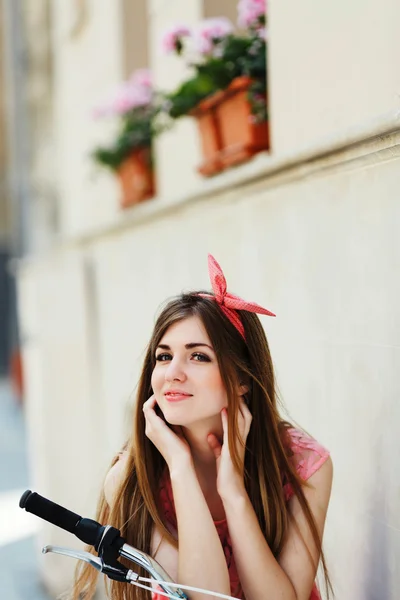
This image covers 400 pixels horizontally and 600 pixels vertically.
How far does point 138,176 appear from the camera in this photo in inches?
215

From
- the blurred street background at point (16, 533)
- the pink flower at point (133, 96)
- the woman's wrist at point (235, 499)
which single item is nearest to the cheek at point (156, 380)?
the woman's wrist at point (235, 499)

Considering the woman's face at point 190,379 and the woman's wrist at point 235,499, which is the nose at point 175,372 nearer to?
the woman's face at point 190,379

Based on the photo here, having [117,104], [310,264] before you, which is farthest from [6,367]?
[310,264]

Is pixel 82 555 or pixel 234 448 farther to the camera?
pixel 234 448

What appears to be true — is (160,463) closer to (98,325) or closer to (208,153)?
(208,153)

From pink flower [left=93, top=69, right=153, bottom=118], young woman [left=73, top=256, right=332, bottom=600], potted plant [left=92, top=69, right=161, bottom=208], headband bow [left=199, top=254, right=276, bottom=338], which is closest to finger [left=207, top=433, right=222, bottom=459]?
young woman [left=73, top=256, right=332, bottom=600]

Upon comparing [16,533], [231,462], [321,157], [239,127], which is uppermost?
[239,127]

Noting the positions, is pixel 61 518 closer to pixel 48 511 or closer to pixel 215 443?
pixel 48 511

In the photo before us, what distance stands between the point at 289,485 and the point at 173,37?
2.58 meters

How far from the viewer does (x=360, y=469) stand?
2.32 metres

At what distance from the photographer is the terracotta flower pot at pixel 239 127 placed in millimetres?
3541

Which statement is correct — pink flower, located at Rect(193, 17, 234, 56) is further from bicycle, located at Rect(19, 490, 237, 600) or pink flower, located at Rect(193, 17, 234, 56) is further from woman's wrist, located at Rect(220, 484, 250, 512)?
bicycle, located at Rect(19, 490, 237, 600)

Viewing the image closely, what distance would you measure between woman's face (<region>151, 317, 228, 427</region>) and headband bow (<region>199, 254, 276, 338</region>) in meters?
0.07

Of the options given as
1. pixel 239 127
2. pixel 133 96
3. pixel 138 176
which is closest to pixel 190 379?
pixel 239 127
